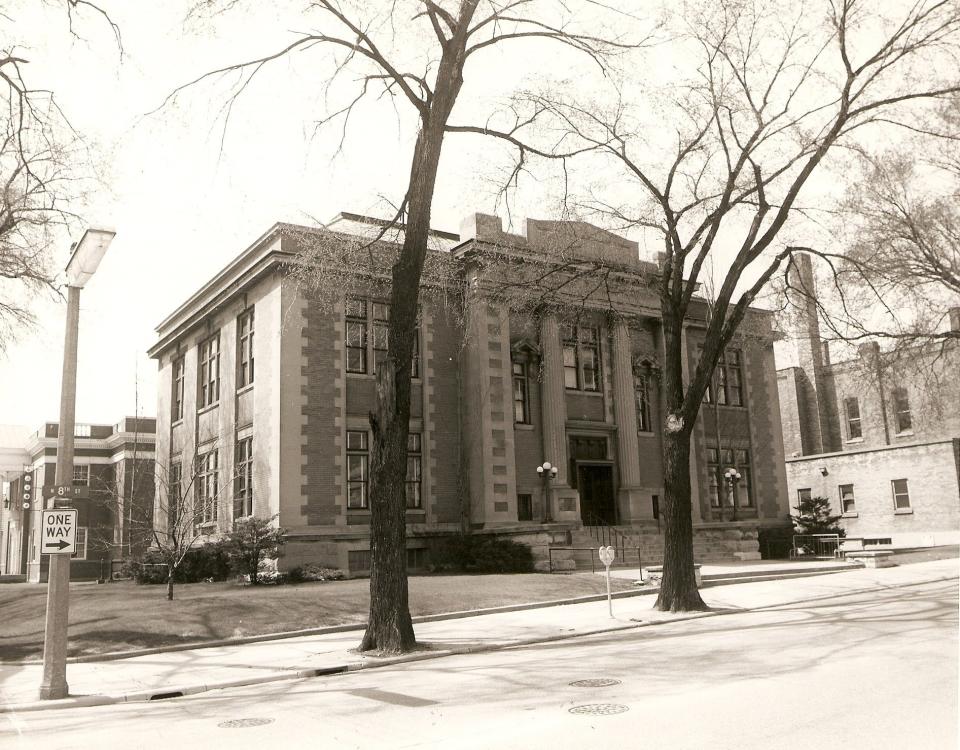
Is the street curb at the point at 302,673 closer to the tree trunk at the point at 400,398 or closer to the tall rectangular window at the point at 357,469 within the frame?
the tree trunk at the point at 400,398

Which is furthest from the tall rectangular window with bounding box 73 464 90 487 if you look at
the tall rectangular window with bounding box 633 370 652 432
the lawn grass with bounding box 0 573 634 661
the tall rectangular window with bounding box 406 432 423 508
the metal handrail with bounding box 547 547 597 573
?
the metal handrail with bounding box 547 547 597 573

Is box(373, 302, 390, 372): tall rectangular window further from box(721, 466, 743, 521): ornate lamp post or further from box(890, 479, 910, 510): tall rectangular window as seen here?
box(890, 479, 910, 510): tall rectangular window

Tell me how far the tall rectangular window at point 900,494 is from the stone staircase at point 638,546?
14.4 metres

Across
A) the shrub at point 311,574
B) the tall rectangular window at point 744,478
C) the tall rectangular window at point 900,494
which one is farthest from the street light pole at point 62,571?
the tall rectangular window at point 900,494

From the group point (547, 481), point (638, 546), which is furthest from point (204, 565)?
point (638, 546)

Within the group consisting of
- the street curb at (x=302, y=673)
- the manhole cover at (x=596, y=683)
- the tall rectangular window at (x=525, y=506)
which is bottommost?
the street curb at (x=302, y=673)

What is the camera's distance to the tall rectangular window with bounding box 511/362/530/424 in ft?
98.7

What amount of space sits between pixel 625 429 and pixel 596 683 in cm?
2276

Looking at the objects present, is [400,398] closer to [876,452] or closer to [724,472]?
[724,472]

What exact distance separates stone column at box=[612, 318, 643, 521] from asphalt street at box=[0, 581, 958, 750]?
59.3 ft

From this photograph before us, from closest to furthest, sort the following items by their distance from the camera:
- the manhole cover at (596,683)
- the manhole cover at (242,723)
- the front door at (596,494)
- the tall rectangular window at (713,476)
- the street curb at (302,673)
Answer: the manhole cover at (242,723) → the manhole cover at (596,683) → the street curb at (302,673) → the front door at (596,494) → the tall rectangular window at (713,476)

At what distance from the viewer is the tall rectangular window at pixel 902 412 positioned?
159 feet

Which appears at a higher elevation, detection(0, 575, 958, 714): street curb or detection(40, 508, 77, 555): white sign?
detection(40, 508, 77, 555): white sign

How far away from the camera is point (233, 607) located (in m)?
17.7
